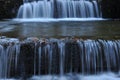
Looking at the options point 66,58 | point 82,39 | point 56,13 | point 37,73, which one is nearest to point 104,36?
Result: point 82,39

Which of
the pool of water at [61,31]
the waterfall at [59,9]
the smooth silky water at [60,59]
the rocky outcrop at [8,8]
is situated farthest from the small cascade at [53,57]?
the rocky outcrop at [8,8]

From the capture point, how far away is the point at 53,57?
26.5ft

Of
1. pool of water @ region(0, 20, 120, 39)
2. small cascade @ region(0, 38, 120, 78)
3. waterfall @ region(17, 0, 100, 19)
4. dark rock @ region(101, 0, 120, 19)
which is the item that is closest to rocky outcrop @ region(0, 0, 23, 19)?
waterfall @ region(17, 0, 100, 19)

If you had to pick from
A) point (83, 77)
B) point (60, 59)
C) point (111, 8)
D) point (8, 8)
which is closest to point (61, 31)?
point (60, 59)

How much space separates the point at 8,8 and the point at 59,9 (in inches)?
98.5

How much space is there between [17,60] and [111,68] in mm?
2137

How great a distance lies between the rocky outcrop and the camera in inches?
653

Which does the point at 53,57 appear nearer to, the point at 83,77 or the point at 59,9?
the point at 83,77

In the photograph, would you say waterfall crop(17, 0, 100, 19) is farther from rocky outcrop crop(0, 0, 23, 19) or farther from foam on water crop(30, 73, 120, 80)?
foam on water crop(30, 73, 120, 80)

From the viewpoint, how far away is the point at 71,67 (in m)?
8.12

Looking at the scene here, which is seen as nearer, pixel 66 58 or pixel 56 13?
pixel 66 58

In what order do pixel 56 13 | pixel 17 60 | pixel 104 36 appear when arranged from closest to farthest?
pixel 17 60 → pixel 104 36 → pixel 56 13

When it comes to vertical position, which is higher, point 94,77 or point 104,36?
point 104,36

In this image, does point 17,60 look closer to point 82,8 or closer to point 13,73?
point 13,73
